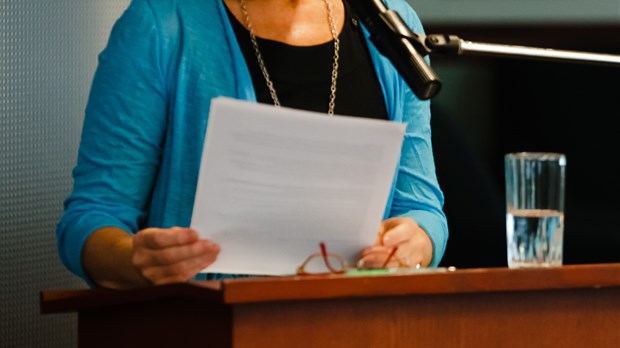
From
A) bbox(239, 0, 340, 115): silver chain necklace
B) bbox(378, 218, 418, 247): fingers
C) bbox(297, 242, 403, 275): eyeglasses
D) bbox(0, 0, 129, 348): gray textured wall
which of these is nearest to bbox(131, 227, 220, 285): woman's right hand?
bbox(297, 242, 403, 275): eyeglasses

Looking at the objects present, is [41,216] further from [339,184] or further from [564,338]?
[564,338]

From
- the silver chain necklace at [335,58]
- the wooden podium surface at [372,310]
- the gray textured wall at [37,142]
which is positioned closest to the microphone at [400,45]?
the wooden podium surface at [372,310]

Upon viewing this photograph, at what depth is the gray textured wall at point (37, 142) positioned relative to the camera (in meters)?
1.85

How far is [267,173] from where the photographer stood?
124 centimetres

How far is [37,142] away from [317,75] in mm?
549

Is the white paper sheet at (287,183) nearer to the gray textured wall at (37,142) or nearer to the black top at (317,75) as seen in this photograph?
the black top at (317,75)

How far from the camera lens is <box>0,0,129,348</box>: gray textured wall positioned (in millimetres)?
1852

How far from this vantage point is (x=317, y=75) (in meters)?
1.67

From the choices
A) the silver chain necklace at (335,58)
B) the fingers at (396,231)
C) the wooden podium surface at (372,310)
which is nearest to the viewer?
the wooden podium surface at (372,310)

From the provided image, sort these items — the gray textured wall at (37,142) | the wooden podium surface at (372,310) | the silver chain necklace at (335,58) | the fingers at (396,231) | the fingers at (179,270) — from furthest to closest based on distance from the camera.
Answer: the gray textured wall at (37,142) < the silver chain necklace at (335,58) < the fingers at (396,231) < the fingers at (179,270) < the wooden podium surface at (372,310)

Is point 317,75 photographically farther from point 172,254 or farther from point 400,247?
point 172,254

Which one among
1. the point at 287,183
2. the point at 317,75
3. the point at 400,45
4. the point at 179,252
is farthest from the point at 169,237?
the point at 317,75

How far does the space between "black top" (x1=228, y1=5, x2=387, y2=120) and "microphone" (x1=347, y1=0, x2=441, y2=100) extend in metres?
0.38

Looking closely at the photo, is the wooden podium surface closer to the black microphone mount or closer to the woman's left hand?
the woman's left hand
